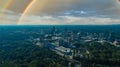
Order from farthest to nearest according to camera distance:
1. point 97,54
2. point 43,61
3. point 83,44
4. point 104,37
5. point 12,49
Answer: point 104,37, point 83,44, point 12,49, point 97,54, point 43,61

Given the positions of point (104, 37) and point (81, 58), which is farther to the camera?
point (104, 37)

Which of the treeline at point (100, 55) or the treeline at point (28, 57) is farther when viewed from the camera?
the treeline at point (100, 55)

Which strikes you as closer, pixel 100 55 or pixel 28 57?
pixel 28 57

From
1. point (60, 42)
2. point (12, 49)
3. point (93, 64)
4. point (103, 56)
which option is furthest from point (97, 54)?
point (12, 49)

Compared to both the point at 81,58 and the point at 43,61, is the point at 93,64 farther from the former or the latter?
the point at 43,61

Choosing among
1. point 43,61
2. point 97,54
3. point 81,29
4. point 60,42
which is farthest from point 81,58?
point 81,29

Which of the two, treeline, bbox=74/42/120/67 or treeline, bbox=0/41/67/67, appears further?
treeline, bbox=74/42/120/67

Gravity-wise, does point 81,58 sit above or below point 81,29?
below

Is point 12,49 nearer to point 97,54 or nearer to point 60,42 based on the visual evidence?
point 60,42

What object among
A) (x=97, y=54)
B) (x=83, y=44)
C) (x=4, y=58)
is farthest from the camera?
(x=83, y=44)
